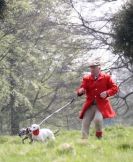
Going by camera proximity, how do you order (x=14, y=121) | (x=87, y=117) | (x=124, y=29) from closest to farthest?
(x=87, y=117) → (x=124, y=29) → (x=14, y=121)

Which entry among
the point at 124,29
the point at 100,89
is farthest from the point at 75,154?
the point at 124,29

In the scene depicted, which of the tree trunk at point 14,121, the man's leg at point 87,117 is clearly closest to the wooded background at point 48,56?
the tree trunk at point 14,121

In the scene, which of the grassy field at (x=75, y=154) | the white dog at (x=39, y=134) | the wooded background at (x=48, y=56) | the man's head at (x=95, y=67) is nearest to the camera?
the grassy field at (x=75, y=154)

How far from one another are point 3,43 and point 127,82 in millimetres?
9085

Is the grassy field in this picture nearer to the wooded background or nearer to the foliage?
the foliage

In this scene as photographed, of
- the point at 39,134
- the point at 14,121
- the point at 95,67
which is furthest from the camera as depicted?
the point at 14,121

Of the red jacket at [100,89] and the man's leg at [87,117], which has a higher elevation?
the red jacket at [100,89]

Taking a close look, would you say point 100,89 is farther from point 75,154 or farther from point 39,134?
point 75,154

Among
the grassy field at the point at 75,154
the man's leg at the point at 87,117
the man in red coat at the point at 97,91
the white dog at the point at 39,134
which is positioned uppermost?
the man in red coat at the point at 97,91

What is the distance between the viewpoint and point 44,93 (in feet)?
135

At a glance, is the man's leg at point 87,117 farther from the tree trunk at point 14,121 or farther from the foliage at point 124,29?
the tree trunk at point 14,121

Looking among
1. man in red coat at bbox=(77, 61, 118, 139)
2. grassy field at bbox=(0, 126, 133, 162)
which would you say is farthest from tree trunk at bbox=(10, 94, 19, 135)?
A: grassy field at bbox=(0, 126, 133, 162)

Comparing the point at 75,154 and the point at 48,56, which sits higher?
the point at 48,56

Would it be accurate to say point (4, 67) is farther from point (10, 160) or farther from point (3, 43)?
point (10, 160)
